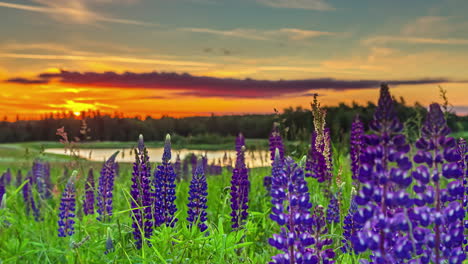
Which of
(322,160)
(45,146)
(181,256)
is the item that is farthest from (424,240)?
(45,146)

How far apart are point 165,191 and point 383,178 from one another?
3649mm

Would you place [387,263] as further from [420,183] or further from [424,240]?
[420,183]

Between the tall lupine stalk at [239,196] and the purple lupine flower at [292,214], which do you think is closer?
the purple lupine flower at [292,214]

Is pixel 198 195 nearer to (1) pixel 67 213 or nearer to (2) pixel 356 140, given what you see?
(1) pixel 67 213

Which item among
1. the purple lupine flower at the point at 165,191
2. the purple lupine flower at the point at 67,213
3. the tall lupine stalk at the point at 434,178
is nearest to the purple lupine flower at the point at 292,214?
the tall lupine stalk at the point at 434,178

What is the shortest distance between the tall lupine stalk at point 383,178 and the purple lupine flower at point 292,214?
1.52ft

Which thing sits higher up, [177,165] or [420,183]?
[420,183]

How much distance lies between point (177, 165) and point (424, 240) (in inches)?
439

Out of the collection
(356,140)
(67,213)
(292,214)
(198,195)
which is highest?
(356,140)

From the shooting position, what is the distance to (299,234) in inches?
121

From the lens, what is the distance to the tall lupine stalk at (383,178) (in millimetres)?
2475

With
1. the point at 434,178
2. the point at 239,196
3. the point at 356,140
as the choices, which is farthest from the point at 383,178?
the point at 356,140

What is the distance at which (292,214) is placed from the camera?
2975 millimetres

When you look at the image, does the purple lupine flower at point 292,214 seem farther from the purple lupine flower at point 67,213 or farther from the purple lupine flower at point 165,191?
the purple lupine flower at point 67,213
